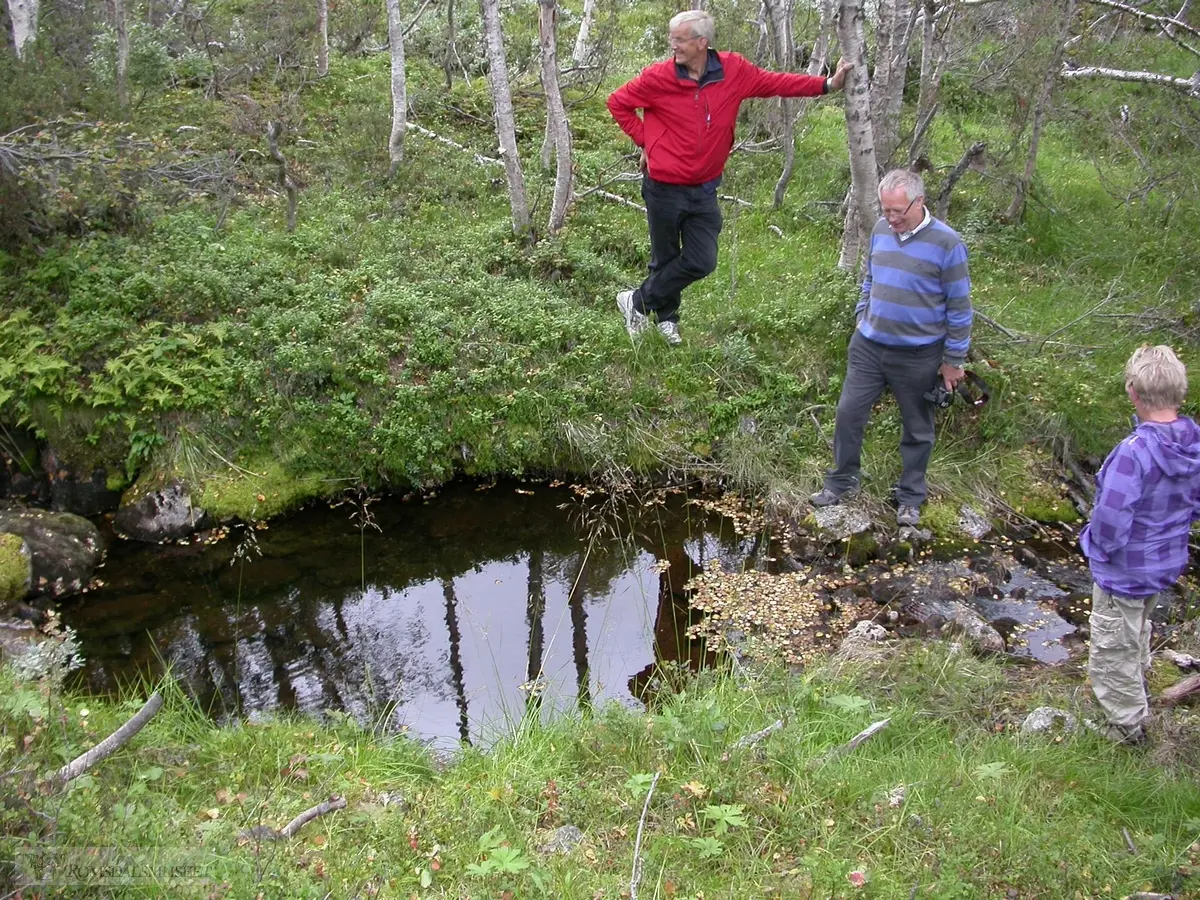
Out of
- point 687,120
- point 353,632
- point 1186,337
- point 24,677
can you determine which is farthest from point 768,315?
point 24,677

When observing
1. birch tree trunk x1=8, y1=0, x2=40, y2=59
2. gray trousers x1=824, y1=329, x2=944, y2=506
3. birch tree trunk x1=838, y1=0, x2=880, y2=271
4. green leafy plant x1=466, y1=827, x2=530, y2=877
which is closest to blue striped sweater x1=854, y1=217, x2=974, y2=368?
gray trousers x1=824, y1=329, x2=944, y2=506

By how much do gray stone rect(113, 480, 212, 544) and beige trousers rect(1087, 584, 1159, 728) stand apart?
6191mm

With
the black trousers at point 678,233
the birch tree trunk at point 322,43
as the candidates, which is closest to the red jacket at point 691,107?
the black trousers at point 678,233

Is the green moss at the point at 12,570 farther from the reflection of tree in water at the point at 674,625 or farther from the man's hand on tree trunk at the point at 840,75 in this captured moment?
the man's hand on tree trunk at the point at 840,75

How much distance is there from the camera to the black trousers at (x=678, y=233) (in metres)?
6.74

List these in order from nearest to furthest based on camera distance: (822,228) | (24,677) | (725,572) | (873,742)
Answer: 1. (873,742)
2. (24,677)
3. (725,572)
4. (822,228)

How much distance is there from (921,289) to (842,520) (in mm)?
1860

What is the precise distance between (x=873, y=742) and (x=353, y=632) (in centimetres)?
351

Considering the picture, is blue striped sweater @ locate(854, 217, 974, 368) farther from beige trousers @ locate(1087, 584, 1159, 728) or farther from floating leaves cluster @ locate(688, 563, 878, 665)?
beige trousers @ locate(1087, 584, 1159, 728)

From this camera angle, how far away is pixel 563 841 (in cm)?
362

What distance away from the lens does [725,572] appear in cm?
652

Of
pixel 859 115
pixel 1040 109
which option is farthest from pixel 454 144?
pixel 1040 109

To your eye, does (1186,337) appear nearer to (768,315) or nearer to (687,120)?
(768,315)

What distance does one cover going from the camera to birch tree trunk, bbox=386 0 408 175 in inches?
417
